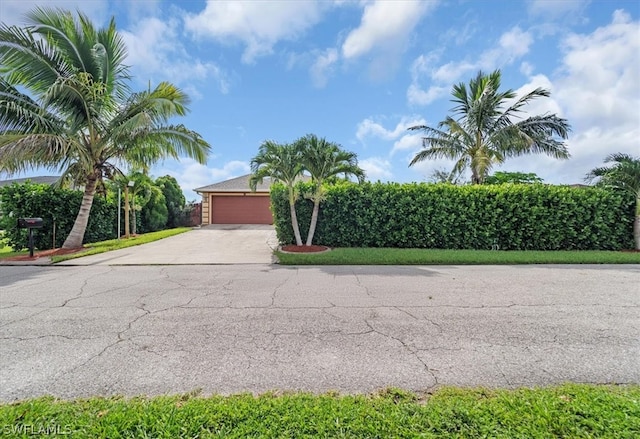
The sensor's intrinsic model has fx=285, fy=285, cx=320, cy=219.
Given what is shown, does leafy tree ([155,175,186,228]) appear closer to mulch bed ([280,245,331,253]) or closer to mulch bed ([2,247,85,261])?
mulch bed ([2,247,85,261])

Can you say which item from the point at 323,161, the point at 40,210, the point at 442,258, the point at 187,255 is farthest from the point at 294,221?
the point at 40,210

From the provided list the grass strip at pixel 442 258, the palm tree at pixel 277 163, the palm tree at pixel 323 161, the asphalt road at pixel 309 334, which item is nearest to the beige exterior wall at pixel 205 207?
the palm tree at pixel 277 163

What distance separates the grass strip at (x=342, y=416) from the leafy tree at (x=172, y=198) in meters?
20.2

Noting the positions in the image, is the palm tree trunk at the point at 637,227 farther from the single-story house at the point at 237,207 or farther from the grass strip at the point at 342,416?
the single-story house at the point at 237,207

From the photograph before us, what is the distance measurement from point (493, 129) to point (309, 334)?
13551mm

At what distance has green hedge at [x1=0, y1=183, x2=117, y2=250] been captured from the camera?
1004cm

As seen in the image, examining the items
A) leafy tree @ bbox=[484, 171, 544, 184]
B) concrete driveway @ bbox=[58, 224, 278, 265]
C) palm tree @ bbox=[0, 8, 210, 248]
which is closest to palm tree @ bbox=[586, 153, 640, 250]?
leafy tree @ bbox=[484, 171, 544, 184]

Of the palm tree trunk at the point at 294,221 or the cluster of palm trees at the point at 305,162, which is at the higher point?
the cluster of palm trees at the point at 305,162

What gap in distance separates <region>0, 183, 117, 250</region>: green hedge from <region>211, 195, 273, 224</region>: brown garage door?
963cm

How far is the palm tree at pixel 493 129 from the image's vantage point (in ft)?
40.5

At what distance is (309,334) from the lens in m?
3.29

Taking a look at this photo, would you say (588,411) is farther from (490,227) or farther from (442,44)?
(442,44)

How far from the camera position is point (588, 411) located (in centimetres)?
191

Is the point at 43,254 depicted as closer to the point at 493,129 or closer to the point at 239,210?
the point at 239,210
